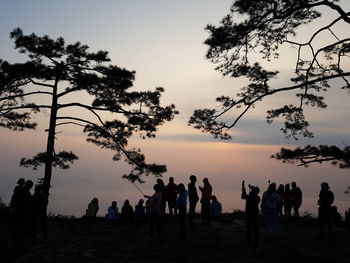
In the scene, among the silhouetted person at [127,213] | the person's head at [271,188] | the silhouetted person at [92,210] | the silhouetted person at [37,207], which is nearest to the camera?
the silhouetted person at [37,207]

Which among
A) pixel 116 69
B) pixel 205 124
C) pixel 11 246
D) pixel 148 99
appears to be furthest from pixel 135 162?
pixel 11 246

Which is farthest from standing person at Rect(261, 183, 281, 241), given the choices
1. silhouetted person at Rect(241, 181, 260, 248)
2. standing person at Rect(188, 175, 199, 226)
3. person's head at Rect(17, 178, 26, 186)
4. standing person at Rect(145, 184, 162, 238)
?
person's head at Rect(17, 178, 26, 186)

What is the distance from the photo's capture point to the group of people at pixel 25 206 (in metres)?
12.6

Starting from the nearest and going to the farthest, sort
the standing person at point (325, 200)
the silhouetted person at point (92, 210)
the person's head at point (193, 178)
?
the standing person at point (325, 200), the person's head at point (193, 178), the silhouetted person at point (92, 210)

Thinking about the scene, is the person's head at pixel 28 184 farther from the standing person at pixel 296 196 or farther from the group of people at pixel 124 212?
the standing person at pixel 296 196

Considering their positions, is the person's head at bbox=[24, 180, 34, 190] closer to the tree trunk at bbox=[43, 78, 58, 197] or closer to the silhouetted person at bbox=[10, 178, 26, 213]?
the silhouetted person at bbox=[10, 178, 26, 213]

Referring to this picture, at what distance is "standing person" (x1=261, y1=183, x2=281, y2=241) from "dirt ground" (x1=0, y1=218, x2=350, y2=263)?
37 cm

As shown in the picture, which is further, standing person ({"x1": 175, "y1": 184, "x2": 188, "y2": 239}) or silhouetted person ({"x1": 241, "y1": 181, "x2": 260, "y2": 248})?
standing person ({"x1": 175, "y1": 184, "x2": 188, "y2": 239})

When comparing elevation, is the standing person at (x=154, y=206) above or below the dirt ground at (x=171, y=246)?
above

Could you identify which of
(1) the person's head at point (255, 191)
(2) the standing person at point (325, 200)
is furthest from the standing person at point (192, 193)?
(2) the standing person at point (325, 200)

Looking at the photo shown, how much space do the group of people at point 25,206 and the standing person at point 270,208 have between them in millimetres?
7359

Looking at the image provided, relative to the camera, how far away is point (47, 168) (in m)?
18.6

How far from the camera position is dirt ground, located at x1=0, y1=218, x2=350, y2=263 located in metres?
10.6

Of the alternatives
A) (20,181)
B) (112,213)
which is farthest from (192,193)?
(20,181)
